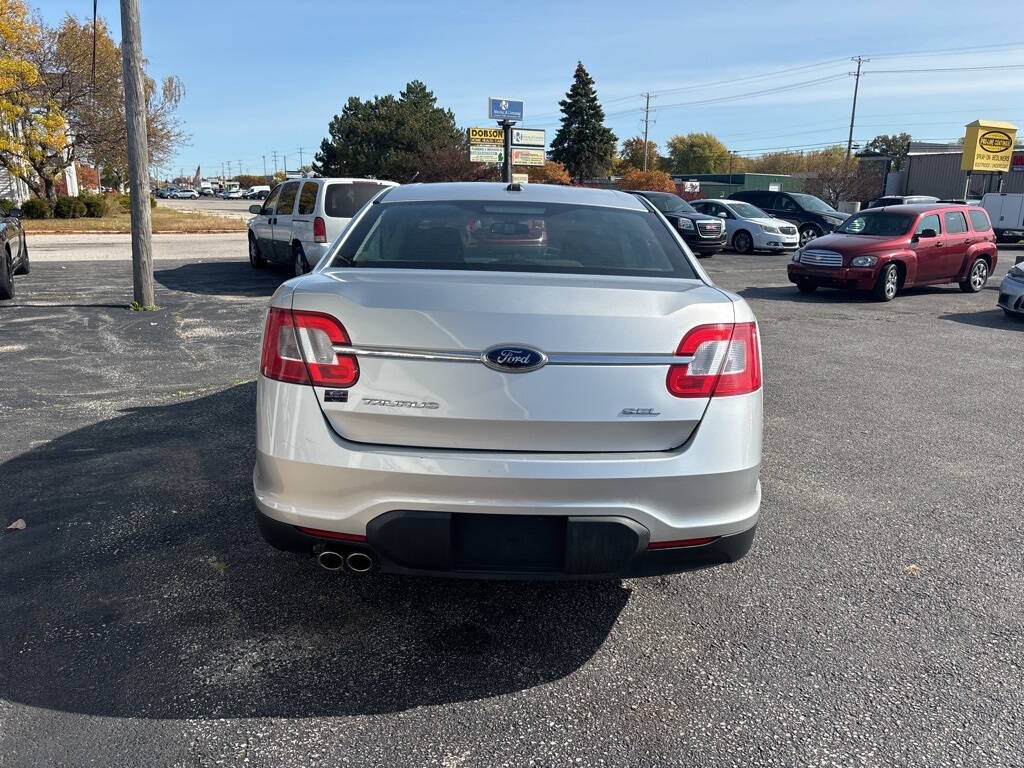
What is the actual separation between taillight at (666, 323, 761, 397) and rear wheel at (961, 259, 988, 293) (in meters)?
14.3

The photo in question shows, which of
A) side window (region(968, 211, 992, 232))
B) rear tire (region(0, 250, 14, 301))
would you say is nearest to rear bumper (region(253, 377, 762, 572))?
Result: rear tire (region(0, 250, 14, 301))

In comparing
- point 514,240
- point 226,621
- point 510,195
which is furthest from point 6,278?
point 514,240

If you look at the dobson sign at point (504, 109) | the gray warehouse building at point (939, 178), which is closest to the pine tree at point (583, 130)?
the gray warehouse building at point (939, 178)

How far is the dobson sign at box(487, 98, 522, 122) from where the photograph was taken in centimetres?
2369

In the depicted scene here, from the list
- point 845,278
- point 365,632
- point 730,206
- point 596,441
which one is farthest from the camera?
point 730,206

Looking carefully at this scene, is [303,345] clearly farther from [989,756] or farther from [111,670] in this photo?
[989,756]

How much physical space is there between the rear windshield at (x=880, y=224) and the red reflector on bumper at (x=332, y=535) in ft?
44.6

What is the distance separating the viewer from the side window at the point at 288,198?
43.3ft

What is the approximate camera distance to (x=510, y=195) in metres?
3.95

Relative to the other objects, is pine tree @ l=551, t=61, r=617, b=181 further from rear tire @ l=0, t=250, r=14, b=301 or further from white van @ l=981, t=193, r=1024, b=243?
rear tire @ l=0, t=250, r=14, b=301

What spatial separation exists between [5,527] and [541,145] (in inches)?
1035

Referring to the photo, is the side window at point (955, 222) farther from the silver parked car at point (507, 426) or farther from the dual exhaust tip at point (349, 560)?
the dual exhaust tip at point (349, 560)

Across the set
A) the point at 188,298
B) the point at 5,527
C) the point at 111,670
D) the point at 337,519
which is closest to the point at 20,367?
the point at 5,527

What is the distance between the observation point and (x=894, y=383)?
24.7ft
